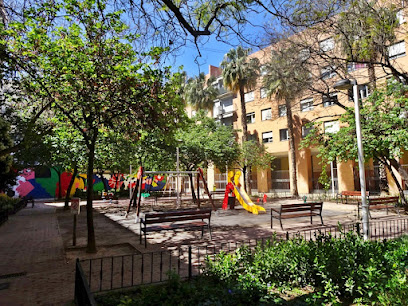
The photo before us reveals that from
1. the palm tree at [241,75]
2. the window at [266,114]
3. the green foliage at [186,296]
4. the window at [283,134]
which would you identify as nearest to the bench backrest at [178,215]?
the green foliage at [186,296]

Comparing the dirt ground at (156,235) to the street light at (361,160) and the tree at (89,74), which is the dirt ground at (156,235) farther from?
the street light at (361,160)

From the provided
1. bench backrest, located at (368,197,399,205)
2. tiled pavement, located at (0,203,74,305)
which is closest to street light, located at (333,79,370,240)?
bench backrest, located at (368,197,399,205)

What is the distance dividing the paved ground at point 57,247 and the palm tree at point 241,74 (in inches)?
726

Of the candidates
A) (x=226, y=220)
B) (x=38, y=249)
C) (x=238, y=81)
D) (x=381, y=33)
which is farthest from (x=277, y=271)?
(x=238, y=81)

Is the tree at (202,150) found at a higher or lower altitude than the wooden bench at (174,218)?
higher

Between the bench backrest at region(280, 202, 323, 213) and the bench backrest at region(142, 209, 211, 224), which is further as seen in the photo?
the bench backrest at region(280, 202, 323, 213)

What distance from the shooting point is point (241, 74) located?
29.9 m

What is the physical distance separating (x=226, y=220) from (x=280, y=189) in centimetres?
2128

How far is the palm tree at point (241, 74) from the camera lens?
29.6 m

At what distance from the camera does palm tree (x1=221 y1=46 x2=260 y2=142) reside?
2964 cm

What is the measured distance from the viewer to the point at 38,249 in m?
8.17

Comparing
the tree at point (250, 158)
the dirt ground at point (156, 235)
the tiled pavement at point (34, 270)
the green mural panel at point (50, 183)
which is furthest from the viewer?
the green mural panel at point (50, 183)

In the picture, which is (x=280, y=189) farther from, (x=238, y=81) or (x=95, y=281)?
(x=95, y=281)

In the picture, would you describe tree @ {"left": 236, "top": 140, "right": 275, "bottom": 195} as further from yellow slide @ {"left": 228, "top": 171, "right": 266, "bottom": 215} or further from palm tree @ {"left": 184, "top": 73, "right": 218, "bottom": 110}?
yellow slide @ {"left": 228, "top": 171, "right": 266, "bottom": 215}
